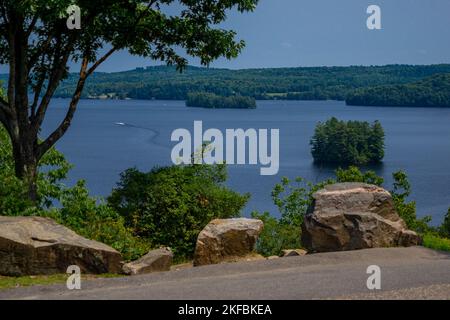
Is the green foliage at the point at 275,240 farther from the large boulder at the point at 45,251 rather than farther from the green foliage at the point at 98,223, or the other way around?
the large boulder at the point at 45,251

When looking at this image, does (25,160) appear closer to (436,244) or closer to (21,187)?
(21,187)

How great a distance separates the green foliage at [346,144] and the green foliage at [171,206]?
92254 millimetres

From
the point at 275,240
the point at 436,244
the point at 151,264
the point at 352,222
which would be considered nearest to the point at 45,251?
the point at 151,264

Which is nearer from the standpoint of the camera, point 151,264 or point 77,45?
point 151,264

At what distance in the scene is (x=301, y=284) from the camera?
41.0ft

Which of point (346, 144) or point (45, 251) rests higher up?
point (45, 251)

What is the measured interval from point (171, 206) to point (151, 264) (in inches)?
158

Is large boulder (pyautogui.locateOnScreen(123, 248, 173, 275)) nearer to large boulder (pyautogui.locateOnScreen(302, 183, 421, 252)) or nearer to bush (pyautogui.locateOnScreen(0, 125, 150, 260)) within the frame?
bush (pyautogui.locateOnScreen(0, 125, 150, 260))

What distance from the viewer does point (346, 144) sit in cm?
11381

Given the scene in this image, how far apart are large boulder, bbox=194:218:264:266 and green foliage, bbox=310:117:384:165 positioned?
94540 mm

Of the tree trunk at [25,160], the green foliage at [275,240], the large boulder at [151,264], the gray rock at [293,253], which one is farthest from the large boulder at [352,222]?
the tree trunk at [25,160]

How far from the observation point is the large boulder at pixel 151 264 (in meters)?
15.5
